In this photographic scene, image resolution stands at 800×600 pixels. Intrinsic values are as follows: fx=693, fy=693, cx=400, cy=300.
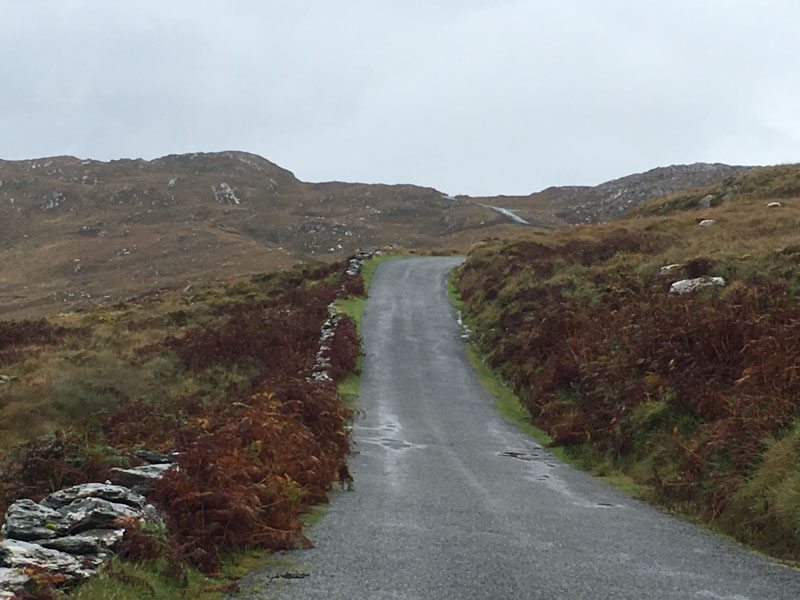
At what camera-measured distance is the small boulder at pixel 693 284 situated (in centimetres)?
1866

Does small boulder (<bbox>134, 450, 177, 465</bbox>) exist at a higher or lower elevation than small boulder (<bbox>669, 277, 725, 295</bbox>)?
lower

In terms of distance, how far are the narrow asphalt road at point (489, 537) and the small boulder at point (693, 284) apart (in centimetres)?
661

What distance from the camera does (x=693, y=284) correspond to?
1902 cm

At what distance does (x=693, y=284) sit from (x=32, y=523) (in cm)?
1743

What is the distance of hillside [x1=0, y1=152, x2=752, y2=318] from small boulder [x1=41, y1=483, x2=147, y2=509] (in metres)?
51.3

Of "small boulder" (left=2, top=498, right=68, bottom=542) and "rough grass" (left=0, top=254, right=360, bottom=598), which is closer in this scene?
"small boulder" (left=2, top=498, right=68, bottom=542)

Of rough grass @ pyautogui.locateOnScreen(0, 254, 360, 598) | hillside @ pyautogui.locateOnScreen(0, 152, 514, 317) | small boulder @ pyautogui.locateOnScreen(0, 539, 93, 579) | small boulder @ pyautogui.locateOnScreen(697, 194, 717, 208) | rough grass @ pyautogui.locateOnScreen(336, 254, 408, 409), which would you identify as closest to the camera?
small boulder @ pyautogui.locateOnScreen(0, 539, 93, 579)

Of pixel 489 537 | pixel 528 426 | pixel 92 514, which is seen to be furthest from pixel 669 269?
pixel 92 514

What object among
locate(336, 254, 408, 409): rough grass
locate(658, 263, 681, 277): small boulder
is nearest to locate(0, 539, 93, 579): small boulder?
locate(336, 254, 408, 409): rough grass

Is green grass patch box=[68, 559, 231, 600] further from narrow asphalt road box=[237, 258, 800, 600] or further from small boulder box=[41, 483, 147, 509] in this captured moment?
small boulder box=[41, 483, 147, 509]

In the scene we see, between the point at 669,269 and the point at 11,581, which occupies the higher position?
the point at 669,269

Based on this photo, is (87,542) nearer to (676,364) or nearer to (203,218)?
(676,364)

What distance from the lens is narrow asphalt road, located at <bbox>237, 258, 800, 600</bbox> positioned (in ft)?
21.0

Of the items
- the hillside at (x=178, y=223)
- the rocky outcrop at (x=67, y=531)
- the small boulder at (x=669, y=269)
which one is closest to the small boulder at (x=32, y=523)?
the rocky outcrop at (x=67, y=531)
